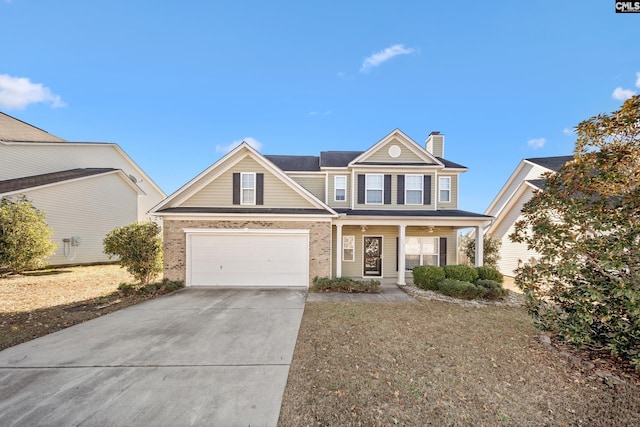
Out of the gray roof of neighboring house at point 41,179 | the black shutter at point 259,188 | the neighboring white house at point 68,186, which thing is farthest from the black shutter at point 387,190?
the gray roof of neighboring house at point 41,179

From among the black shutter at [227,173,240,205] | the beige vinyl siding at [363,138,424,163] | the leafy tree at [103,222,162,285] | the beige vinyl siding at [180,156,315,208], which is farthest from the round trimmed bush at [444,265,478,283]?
the leafy tree at [103,222,162,285]

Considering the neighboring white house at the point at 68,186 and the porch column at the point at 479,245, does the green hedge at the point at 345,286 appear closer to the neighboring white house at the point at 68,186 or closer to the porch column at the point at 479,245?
the porch column at the point at 479,245

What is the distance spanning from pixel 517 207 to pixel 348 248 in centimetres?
1086

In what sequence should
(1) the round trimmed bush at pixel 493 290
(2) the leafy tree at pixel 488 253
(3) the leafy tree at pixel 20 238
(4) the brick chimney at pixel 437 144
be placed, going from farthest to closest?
(4) the brick chimney at pixel 437 144 < (2) the leafy tree at pixel 488 253 < (3) the leafy tree at pixel 20 238 < (1) the round trimmed bush at pixel 493 290

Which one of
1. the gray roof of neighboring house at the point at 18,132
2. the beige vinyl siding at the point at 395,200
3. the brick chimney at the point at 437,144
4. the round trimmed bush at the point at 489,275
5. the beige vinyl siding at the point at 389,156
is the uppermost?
the gray roof of neighboring house at the point at 18,132

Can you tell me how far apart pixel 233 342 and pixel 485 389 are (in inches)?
174

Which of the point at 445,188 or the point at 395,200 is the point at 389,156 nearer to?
the point at 395,200

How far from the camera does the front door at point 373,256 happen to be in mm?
12656

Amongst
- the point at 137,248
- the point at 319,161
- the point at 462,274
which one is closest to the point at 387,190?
the point at 319,161

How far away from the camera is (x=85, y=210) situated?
52.5ft

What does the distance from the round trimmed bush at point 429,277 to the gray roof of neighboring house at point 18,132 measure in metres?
24.1

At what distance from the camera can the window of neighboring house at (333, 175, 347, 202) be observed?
13203 millimetres

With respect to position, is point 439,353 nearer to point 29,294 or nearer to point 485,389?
point 485,389

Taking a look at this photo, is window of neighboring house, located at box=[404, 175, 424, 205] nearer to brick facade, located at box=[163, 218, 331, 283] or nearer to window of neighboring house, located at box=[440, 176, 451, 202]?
window of neighboring house, located at box=[440, 176, 451, 202]
